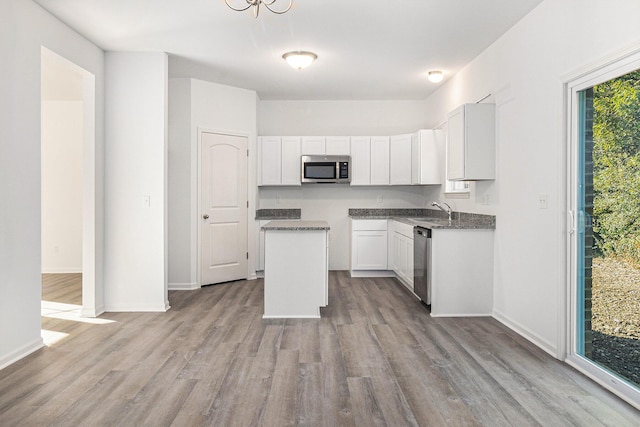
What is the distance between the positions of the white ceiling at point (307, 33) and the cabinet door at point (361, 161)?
3.65 ft

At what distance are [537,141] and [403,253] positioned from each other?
2.42 meters

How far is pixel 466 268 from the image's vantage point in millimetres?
4211

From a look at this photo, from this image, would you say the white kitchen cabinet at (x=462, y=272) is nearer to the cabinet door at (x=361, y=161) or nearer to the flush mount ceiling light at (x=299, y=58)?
the flush mount ceiling light at (x=299, y=58)

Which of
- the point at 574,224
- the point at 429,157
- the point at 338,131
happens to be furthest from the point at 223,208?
the point at 574,224

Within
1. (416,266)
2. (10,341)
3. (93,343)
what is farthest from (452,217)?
(10,341)

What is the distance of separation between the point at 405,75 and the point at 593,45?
282cm

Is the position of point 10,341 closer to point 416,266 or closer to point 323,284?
point 323,284

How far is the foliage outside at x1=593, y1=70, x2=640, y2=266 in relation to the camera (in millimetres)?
2424

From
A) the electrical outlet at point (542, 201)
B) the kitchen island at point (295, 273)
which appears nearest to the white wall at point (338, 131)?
the kitchen island at point (295, 273)

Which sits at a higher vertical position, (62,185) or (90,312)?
(62,185)

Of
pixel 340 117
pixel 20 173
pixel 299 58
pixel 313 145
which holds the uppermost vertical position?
pixel 299 58

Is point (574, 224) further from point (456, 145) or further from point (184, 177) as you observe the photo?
point (184, 177)

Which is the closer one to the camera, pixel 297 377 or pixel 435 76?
pixel 297 377

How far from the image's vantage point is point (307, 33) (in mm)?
3943
